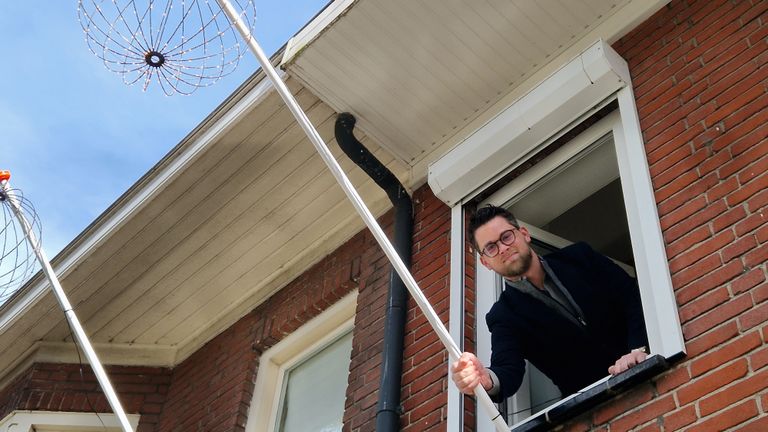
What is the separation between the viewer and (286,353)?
698 centimetres

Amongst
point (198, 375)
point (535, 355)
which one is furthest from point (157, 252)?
point (535, 355)

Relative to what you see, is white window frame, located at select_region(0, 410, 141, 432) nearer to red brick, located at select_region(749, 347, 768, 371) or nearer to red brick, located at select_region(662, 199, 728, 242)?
red brick, located at select_region(662, 199, 728, 242)

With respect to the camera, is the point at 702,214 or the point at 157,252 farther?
the point at 157,252

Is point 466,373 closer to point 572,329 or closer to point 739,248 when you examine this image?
point 572,329

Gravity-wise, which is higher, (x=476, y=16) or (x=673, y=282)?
(x=476, y=16)

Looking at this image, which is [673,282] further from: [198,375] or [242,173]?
[198,375]

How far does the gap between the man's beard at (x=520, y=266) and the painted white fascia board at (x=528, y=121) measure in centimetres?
97

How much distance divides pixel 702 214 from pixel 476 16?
1.79 m

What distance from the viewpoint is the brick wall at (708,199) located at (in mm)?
3900

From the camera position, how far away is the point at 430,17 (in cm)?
568

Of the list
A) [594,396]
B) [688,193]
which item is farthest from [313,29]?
[594,396]

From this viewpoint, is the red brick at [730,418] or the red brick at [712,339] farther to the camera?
Result: the red brick at [712,339]

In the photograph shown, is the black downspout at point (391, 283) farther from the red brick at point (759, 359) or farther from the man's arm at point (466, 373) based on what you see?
the red brick at point (759, 359)

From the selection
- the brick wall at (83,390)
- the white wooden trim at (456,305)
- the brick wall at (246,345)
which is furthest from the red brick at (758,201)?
the brick wall at (83,390)
